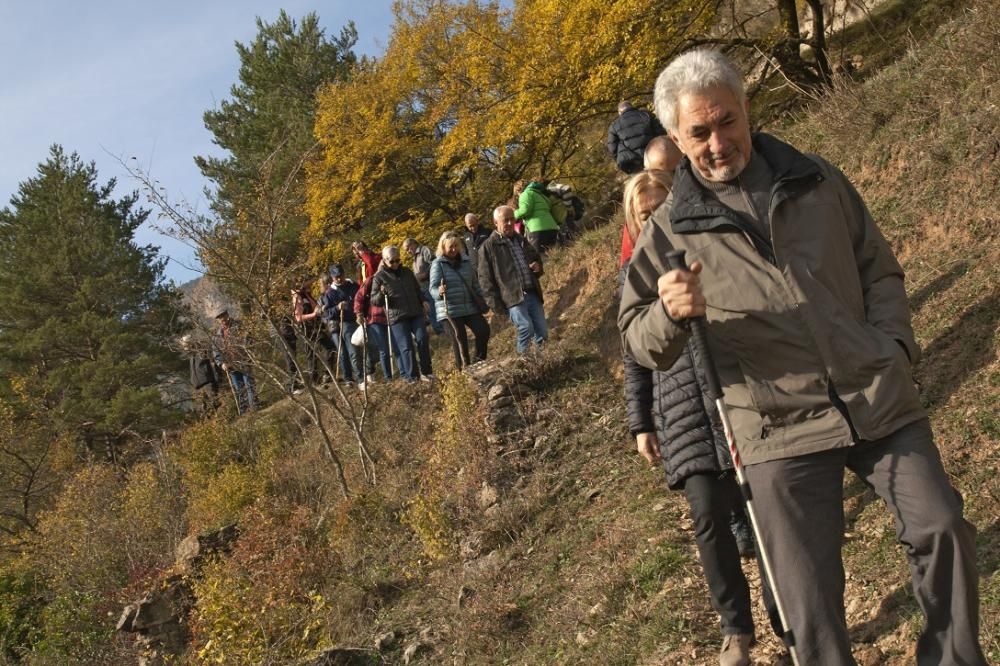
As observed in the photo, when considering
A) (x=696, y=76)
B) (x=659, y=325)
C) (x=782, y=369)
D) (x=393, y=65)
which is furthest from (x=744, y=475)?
(x=393, y=65)

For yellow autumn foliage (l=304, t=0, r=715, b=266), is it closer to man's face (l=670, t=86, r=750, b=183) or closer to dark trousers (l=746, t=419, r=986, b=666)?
man's face (l=670, t=86, r=750, b=183)

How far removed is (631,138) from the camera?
6.43 metres

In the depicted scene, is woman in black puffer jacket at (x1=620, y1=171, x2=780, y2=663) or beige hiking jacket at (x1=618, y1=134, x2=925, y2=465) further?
woman in black puffer jacket at (x1=620, y1=171, x2=780, y2=663)

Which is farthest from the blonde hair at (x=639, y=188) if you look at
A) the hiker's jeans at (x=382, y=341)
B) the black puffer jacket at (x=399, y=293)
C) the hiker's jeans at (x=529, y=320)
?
the hiker's jeans at (x=382, y=341)

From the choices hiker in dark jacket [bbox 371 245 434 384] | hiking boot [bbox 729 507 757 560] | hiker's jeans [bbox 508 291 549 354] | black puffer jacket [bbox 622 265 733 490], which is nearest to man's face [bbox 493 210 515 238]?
hiker's jeans [bbox 508 291 549 354]

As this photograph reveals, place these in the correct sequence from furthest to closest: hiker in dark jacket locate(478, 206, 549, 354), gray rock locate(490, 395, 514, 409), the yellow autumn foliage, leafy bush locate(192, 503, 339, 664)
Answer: the yellow autumn foliage, hiker in dark jacket locate(478, 206, 549, 354), gray rock locate(490, 395, 514, 409), leafy bush locate(192, 503, 339, 664)

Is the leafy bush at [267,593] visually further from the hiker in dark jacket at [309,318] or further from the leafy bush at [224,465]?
the hiker in dark jacket at [309,318]

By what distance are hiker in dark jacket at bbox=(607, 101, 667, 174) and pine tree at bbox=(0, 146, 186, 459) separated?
19089 mm

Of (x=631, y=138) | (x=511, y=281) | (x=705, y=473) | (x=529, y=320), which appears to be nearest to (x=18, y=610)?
(x=529, y=320)

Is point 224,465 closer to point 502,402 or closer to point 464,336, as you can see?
point 464,336

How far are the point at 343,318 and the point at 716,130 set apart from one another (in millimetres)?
12105

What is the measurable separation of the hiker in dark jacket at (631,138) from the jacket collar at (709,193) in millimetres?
3749

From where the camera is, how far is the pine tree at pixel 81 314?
2311 centimetres

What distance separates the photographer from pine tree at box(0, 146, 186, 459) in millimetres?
23109
